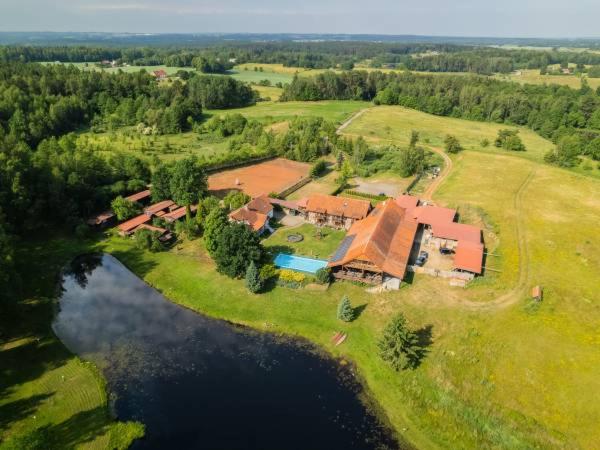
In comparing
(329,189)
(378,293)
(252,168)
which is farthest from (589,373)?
(252,168)

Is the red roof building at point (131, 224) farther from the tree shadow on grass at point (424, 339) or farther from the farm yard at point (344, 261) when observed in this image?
the tree shadow on grass at point (424, 339)

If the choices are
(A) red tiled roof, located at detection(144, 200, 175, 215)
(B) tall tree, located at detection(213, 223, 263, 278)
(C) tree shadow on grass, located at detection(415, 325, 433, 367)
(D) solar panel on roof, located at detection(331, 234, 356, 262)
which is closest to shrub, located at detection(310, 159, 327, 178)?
(A) red tiled roof, located at detection(144, 200, 175, 215)

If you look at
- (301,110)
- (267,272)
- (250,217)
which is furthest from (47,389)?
(301,110)

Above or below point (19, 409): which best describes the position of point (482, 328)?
above

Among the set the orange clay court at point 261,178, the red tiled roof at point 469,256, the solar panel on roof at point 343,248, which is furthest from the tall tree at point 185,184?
the red tiled roof at point 469,256

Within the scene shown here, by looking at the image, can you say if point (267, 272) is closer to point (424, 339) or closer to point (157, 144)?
point (424, 339)

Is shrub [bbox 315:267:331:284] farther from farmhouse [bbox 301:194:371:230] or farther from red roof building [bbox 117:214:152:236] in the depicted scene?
red roof building [bbox 117:214:152:236]
